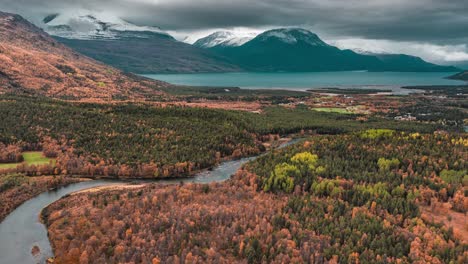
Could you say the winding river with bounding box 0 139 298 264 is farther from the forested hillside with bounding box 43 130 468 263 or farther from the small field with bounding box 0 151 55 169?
the small field with bounding box 0 151 55 169

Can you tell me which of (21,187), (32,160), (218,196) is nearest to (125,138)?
(32,160)

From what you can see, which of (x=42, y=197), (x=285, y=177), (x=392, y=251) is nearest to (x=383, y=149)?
(x=285, y=177)

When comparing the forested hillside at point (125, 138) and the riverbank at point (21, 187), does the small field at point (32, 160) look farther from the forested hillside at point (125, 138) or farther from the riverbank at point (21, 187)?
the riverbank at point (21, 187)

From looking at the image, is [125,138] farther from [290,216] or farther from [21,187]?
[290,216]

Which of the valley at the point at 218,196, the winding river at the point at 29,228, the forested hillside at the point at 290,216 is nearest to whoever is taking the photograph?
the forested hillside at the point at 290,216

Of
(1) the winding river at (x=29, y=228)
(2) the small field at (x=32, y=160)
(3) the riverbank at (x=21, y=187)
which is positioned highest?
(2) the small field at (x=32, y=160)

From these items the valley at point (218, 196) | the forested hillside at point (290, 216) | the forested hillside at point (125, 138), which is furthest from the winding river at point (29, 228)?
the forested hillside at point (125, 138)

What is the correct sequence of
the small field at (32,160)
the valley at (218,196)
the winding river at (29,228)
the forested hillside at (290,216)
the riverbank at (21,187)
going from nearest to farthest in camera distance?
the forested hillside at (290,216) → the valley at (218,196) → the winding river at (29,228) → the riverbank at (21,187) → the small field at (32,160)
